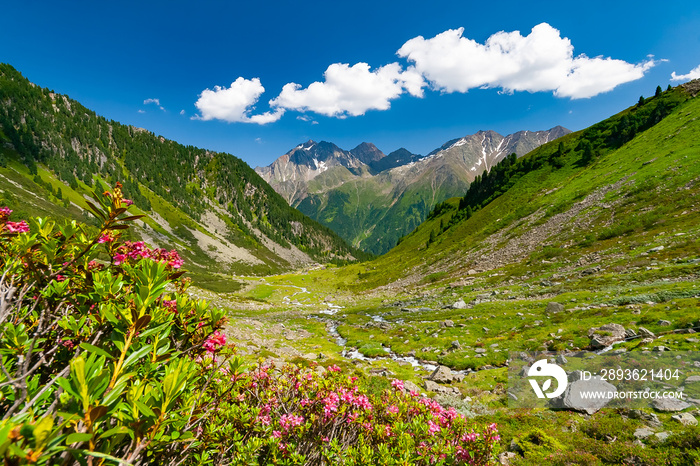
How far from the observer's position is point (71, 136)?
16050 centimetres

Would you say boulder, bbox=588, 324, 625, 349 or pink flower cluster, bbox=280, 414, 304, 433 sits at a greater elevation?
pink flower cluster, bbox=280, 414, 304, 433

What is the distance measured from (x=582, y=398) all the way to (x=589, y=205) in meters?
61.7

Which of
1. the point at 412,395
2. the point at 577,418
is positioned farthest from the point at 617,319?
the point at 412,395

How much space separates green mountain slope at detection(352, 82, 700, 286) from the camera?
129ft

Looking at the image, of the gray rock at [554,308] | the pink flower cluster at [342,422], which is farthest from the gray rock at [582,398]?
the gray rock at [554,308]

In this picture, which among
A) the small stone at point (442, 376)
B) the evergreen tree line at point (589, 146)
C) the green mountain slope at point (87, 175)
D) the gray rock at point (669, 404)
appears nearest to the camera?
the gray rock at point (669, 404)

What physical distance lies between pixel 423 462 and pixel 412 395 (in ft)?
4.98

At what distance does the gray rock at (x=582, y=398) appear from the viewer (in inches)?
404

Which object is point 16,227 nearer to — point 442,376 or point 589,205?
point 442,376

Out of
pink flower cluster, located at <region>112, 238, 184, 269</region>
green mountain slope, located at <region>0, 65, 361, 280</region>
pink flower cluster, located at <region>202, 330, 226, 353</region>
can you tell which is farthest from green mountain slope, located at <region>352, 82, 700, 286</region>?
green mountain slope, located at <region>0, 65, 361, 280</region>

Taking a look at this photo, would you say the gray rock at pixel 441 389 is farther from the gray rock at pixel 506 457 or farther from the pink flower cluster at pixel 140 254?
the pink flower cluster at pixel 140 254

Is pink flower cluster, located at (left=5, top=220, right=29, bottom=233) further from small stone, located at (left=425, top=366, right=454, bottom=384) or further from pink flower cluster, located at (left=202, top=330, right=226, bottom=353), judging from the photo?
small stone, located at (left=425, top=366, right=454, bottom=384)

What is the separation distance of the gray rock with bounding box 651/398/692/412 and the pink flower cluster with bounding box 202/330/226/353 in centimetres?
1384

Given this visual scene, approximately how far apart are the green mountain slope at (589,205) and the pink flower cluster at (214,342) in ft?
142
